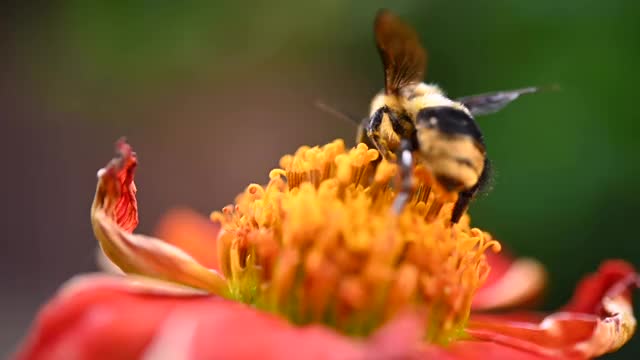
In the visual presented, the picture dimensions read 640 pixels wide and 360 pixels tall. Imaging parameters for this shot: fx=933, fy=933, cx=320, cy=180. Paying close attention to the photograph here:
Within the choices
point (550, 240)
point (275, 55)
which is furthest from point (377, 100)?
point (275, 55)

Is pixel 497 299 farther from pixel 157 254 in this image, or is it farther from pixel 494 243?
pixel 157 254

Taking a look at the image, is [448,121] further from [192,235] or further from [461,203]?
[192,235]

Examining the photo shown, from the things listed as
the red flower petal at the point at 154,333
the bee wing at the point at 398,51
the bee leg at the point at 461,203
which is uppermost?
the bee wing at the point at 398,51

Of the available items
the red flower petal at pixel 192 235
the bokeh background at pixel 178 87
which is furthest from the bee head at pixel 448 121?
the bokeh background at pixel 178 87

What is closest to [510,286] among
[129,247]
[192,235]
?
[192,235]

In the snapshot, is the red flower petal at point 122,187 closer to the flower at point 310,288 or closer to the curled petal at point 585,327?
the flower at point 310,288

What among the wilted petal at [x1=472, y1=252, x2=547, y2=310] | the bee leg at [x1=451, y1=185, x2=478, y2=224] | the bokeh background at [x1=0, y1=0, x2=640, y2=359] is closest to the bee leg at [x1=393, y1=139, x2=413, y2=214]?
the bee leg at [x1=451, y1=185, x2=478, y2=224]

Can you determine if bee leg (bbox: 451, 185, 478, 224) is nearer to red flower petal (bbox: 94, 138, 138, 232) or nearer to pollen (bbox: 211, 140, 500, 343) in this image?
pollen (bbox: 211, 140, 500, 343)

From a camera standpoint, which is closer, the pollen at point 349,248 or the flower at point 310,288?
the flower at point 310,288
